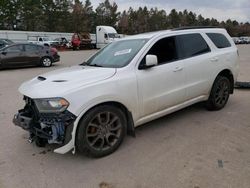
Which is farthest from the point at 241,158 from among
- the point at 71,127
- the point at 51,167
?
the point at 51,167

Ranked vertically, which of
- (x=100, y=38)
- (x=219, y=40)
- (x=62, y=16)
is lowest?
(x=219, y=40)

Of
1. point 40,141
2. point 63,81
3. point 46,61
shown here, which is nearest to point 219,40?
point 63,81

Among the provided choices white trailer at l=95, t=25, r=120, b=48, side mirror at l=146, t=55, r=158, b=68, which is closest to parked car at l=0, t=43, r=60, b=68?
side mirror at l=146, t=55, r=158, b=68

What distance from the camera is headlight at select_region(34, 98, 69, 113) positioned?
3.63 m

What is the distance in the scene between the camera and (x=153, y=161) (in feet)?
12.6

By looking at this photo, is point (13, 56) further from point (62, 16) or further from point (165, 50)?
point (62, 16)

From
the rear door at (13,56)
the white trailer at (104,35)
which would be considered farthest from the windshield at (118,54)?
the white trailer at (104,35)

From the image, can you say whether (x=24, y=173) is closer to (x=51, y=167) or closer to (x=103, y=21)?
(x=51, y=167)

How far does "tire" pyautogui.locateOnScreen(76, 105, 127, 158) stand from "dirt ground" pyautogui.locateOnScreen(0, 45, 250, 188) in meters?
0.15

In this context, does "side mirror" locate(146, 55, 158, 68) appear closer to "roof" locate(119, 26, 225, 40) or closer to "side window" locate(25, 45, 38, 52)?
"roof" locate(119, 26, 225, 40)

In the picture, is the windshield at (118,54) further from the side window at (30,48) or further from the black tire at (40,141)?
the side window at (30,48)

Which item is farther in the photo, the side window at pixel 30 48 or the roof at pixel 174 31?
the side window at pixel 30 48

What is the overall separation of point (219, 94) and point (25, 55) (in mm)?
12477

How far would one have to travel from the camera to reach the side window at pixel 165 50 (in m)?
4.72
